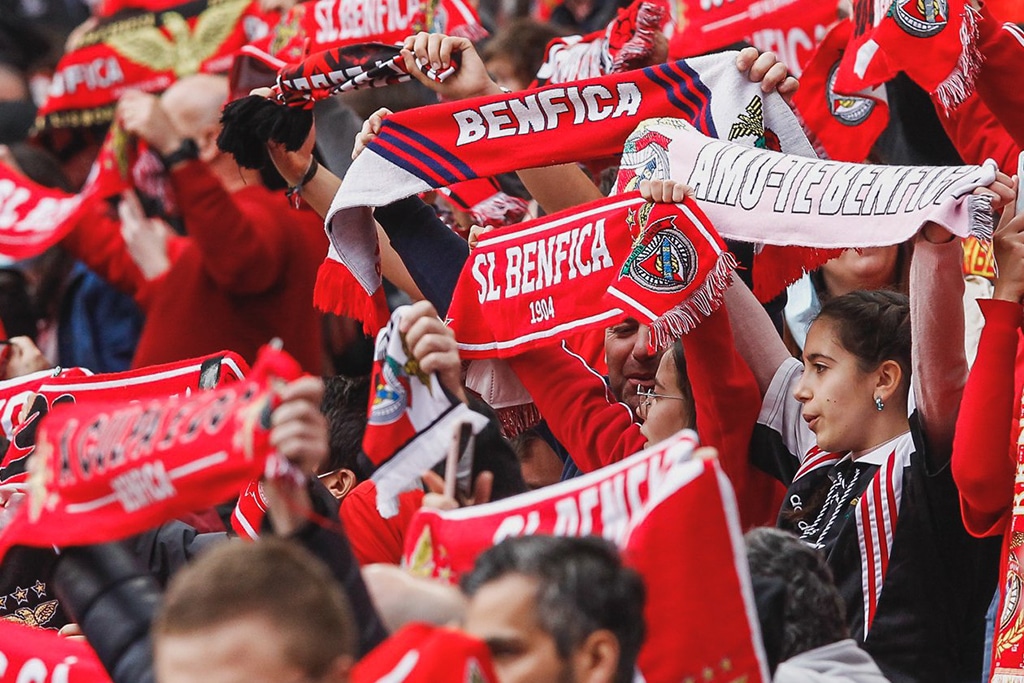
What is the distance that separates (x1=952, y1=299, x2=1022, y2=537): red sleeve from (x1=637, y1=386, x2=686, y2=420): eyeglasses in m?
0.82

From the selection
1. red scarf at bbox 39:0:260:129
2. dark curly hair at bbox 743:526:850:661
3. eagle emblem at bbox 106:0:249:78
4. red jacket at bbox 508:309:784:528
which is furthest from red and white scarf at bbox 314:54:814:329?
eagle emblem at bbox 106:0:249:78

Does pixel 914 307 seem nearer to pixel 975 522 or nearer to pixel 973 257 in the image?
pixel 975 522

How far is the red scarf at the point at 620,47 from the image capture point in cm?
462

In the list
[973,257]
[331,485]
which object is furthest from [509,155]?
[973,257]

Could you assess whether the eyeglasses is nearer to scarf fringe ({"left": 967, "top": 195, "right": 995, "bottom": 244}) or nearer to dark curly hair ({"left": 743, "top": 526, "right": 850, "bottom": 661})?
scarf fringe ({"left": 967, "top": 195, "right": 995, "bottom": 244})

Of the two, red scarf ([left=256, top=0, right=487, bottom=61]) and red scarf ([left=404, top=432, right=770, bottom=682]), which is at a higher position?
red scarf ([left=256, top=0, right=487, bottom=61])

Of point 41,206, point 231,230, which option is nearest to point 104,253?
point 41,206

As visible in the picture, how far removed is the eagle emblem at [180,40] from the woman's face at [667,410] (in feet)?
10.8

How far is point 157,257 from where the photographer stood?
5895 mm

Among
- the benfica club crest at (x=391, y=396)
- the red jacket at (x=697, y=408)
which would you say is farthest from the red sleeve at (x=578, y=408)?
the benfica club crest at (x=391, y=396)

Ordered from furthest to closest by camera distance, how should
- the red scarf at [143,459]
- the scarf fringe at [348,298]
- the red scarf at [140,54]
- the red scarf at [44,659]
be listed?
the red scarf at [140,54] → the scarf fringe at [348,298] → the red scarf at [44,659] → the red scarf at [143,459]

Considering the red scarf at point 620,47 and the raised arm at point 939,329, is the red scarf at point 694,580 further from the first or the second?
the red scarf at point 620,47

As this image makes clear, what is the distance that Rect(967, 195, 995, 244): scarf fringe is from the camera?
127 inches

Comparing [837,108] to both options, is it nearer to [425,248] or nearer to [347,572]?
[425,248]
